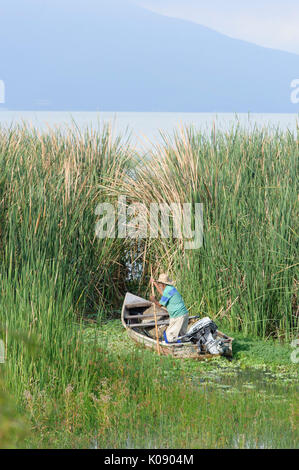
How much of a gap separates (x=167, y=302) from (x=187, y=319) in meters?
0.36

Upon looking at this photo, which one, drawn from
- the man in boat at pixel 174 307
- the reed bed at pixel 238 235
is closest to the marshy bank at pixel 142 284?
the reed bed at pixel 238 235

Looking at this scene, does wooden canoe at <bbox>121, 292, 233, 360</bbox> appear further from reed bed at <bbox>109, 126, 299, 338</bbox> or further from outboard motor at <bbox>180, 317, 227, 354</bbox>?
reed bed at <bbox>109, 126, 299, 338</bbox>

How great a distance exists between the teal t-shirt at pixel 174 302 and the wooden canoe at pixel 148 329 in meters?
0.45

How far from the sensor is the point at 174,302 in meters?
8.61

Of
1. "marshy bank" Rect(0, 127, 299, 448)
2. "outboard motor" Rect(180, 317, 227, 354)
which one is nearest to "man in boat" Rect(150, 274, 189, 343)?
"outboard motor" Rect(180, 317, 227, 354)

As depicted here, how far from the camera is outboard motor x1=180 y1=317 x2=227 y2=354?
26.9 ft

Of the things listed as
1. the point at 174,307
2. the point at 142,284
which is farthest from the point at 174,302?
the point at 142,284

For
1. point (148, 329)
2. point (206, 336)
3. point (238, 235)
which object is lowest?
point (148, 329)

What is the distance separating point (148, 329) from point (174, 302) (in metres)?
1.51

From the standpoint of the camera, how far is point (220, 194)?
9.81 m

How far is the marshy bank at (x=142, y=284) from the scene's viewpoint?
5883 millimetres

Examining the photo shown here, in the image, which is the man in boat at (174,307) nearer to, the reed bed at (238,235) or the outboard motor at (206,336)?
the outboard motor at (206,336)

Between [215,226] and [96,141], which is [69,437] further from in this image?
[96,141]

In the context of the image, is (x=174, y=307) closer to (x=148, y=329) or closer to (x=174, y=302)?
(x=174, y=302)
